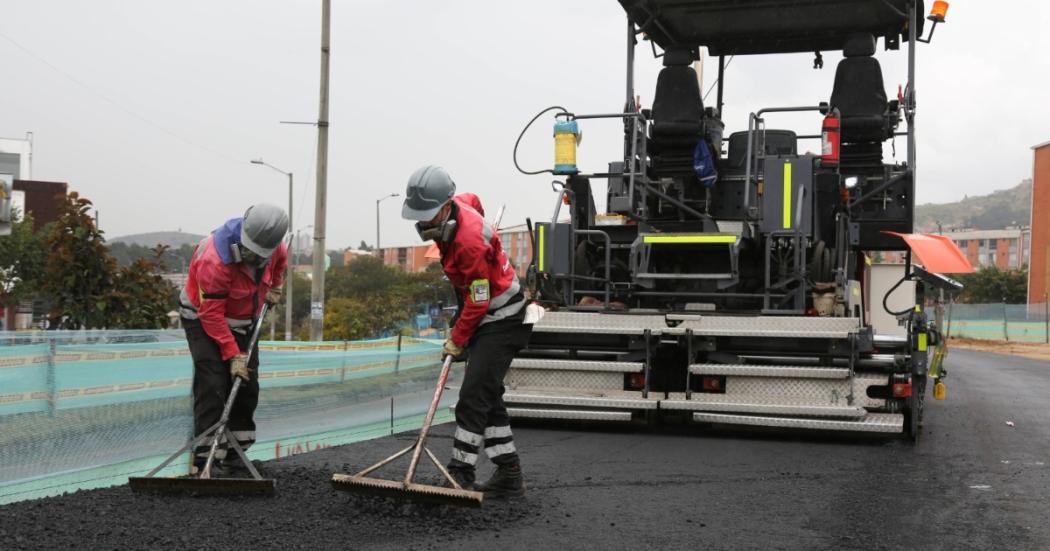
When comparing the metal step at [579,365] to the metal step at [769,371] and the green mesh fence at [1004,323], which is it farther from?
the green mesh fence at [1004,323]

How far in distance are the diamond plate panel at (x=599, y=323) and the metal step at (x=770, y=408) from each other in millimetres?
630

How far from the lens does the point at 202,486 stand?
18.2 ft

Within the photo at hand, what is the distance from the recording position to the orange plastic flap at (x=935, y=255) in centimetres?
Result: 897

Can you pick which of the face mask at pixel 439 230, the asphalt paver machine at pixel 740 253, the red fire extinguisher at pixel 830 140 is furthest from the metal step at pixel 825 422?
the face mask at pixel 439 230

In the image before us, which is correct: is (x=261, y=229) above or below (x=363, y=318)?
above

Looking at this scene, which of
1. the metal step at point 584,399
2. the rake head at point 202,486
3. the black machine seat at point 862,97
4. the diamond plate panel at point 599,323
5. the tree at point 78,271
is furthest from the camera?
the tree at point 78,271

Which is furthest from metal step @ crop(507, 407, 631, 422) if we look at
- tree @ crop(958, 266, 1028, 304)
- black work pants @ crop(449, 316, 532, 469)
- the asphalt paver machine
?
tree @ crop(958, 266, 1028, 304)

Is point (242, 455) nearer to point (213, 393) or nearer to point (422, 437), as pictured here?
point (213, 393)

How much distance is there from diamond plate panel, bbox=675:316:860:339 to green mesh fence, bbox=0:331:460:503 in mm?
2732

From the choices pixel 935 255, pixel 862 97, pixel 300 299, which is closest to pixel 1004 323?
pixel 862 97

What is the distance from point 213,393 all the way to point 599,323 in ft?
11.7

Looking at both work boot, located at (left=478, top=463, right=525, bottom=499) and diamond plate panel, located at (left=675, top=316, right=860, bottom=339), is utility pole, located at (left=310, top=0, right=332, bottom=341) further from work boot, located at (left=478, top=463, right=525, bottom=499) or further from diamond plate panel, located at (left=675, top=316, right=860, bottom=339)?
work boot, located at (left=478, top=463, right=525, bottom=499)

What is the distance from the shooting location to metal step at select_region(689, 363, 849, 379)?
26.9ft

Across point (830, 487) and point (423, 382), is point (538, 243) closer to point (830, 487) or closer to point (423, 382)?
point (423, 382)
